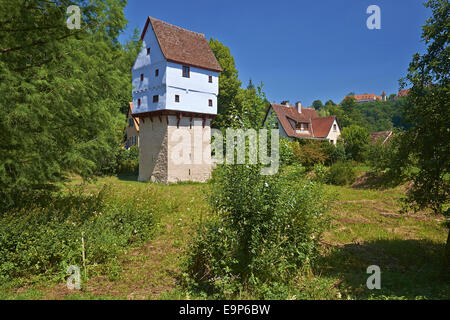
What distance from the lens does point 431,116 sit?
6.25 m

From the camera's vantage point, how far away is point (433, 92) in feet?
21.0

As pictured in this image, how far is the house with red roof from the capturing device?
35.9 meters

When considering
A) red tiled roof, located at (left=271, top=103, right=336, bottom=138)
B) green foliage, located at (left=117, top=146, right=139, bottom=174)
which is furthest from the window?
red tiled roof, located at (left=271, top=103, right=336, bottom=138)

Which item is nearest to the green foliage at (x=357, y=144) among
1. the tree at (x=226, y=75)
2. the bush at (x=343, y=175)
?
the bush at (x=343, y=175)

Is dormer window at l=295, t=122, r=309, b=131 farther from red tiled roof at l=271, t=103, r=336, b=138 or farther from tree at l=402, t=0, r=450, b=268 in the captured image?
tree at l=402, t=0, r=450, b=268

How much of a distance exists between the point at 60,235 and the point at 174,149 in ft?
52.2

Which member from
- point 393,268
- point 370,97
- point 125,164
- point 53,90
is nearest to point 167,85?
point 125,164

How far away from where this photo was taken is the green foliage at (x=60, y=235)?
6.44 metres

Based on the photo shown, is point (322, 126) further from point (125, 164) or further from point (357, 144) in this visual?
point (125, 164)

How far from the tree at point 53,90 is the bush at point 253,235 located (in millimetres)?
4157

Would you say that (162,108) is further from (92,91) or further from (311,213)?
(311,213)

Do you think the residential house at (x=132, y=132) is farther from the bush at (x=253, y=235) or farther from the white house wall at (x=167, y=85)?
the bush at (x=253, y=235)
